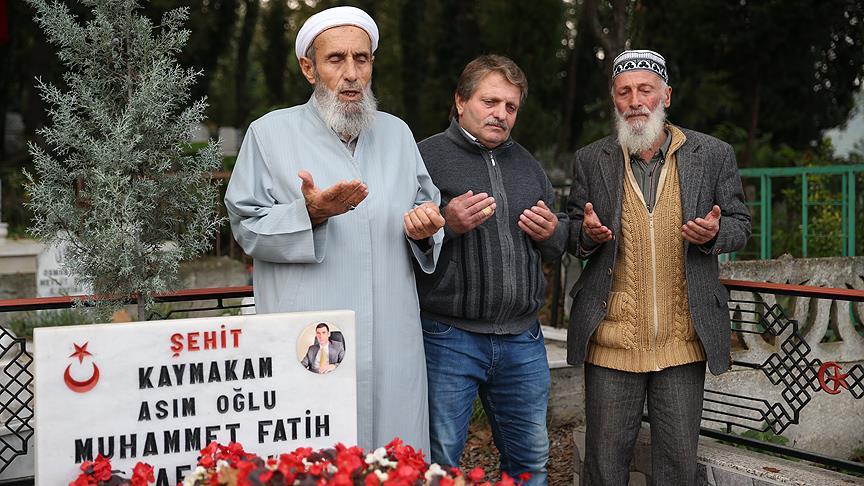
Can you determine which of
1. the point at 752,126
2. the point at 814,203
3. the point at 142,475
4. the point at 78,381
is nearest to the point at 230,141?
the point at 752,126

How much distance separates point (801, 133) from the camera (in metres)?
Answer: 16.1

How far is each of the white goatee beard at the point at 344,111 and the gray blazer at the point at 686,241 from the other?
0.99 metres

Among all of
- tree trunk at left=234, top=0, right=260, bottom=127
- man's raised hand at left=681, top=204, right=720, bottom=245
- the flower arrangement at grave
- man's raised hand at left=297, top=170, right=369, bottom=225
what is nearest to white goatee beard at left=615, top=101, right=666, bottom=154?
man's raised hand at left=681, top=204, right=720, bottom=245

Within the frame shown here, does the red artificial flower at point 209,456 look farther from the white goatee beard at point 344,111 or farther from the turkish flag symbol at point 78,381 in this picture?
the white goatee beard at point 344,111

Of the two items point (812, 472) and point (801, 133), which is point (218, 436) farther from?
point (801, 133)

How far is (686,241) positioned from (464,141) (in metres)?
0.92

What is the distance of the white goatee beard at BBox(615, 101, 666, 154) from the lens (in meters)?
3.31

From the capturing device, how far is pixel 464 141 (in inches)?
133

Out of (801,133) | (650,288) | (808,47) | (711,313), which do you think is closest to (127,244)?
Result: (650,288)

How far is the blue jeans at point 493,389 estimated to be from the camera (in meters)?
3.28

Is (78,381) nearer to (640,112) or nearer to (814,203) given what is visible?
(640,112)

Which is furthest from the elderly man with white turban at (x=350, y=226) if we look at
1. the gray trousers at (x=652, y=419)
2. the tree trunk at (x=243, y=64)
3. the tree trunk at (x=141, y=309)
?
the tree trunk at (x=243, y=64)

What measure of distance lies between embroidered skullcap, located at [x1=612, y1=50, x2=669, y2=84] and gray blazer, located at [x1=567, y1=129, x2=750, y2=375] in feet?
0.95

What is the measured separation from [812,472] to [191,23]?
588 inches
